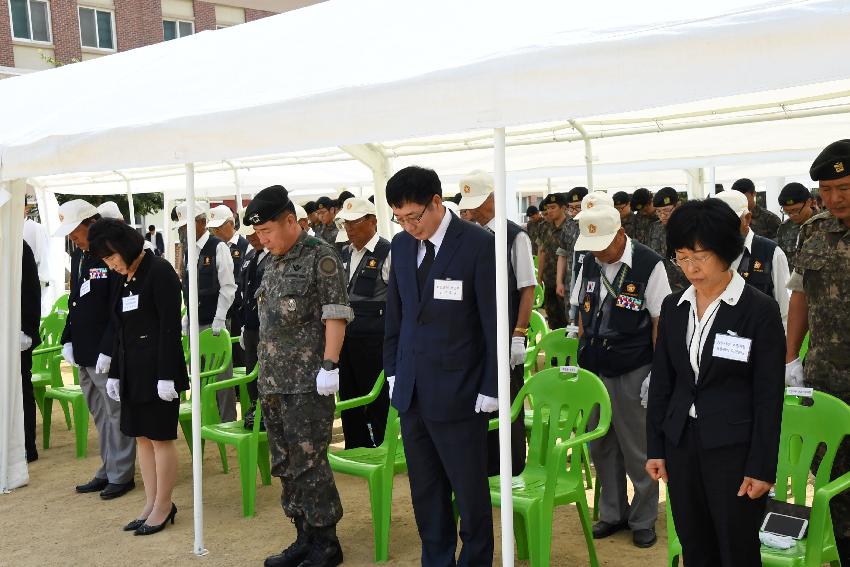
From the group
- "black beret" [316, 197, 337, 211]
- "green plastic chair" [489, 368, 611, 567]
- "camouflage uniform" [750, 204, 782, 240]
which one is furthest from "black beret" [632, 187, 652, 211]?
"green plastic chair" [489, 368, 611, 567]

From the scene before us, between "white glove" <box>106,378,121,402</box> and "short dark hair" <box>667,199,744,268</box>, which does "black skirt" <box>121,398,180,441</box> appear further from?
"short dark hair" <box>667,199,744,268</box>

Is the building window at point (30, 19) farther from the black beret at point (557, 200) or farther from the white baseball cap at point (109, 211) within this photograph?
the white baseball cap at point (109, 211)

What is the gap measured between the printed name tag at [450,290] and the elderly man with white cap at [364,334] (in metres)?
2.20

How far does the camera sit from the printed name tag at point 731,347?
8.28 feet

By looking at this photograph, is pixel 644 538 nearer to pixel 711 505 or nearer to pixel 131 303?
pixel 711 505

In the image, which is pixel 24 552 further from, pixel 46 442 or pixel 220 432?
pixel 46 442

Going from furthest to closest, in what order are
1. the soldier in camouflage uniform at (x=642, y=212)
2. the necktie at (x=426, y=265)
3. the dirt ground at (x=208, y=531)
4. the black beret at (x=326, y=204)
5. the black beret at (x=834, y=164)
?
the black beret at (x=326, y=204) < the soldier in camouflage uniform at (x=642, y=212) < the dirt ground at (x=208, y=531) < the necktie at (x=426, y=265) < the black beret at (x=834, y=164)

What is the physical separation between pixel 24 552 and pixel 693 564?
12.1 ft

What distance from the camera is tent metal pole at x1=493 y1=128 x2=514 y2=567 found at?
2.83m

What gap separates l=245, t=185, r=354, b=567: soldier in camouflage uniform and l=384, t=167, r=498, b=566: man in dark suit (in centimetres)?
53

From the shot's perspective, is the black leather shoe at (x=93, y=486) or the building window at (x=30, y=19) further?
the building window at (x=30, y=19)

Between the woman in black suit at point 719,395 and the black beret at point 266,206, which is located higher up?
the black beret at point 266,206

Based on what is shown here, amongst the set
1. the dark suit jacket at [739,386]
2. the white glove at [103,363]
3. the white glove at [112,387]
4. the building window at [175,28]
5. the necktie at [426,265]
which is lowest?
the white glove at [112,387]

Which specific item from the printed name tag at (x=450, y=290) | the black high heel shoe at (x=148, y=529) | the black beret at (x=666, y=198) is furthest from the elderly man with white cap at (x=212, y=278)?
the black beret at (x=666, y=198)
